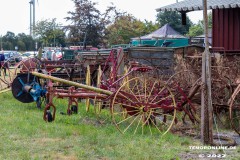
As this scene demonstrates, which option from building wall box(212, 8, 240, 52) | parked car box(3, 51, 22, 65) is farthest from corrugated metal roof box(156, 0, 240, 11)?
parked car box(3, 51, 22, 65)

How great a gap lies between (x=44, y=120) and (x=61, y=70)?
578 cm

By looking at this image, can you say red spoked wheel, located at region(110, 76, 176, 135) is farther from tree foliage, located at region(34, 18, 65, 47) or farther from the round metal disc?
tree foliage, located at region(34, 18, 65, 47)

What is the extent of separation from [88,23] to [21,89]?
100 feet

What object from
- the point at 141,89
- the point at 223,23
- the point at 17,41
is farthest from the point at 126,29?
the point at 17,41

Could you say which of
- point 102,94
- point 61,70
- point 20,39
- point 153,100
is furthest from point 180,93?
point 20,39

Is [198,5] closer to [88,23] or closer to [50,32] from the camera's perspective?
Result: [88,23]

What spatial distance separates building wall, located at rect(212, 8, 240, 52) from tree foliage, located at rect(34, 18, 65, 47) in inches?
1445

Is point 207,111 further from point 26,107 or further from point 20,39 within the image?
point 20,39

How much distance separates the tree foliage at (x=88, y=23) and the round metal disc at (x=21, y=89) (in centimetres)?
2917

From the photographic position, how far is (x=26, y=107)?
11.4 m

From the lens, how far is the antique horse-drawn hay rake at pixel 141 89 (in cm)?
814

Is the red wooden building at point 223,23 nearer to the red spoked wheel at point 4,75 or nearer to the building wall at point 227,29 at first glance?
the building wall at point 227,29

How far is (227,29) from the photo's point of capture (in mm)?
11961

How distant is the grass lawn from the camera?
248 inches
